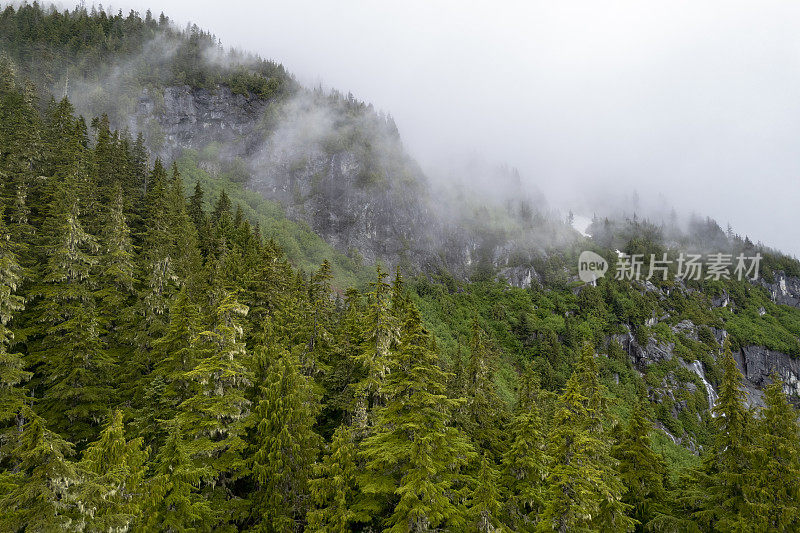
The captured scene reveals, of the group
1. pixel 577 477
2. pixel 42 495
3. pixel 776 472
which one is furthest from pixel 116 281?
pixel 776 472

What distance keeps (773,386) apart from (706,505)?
7.13 meters

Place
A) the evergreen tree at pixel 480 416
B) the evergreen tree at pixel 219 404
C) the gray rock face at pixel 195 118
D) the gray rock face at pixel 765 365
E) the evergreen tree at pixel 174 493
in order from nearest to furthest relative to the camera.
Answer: the evergreen tree at pixel 174 493
the evergreen tree at pixel 219 404
the evergreen tree at pixel 480 416
the gray rock face at pixel 195 118
the gray rock face at pixel 765 365

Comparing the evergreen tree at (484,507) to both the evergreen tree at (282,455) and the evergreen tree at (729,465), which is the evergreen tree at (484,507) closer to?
the evergreen tree at (282,455)

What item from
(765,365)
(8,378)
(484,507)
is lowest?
(484,507)

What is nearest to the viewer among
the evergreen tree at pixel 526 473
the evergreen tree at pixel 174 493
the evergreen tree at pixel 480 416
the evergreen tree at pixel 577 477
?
the evergreen tree at pixel 174 493

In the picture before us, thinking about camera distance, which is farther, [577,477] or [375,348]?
[375,348]

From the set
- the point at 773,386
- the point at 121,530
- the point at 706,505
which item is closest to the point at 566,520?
the point at 706,505

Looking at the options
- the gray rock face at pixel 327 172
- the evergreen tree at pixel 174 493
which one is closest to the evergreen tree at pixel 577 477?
the evergreen tree at pixel 174 493

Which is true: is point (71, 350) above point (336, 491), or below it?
above

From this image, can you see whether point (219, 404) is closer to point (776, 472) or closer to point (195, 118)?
point (776, 472)

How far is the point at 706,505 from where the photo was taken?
20.1m

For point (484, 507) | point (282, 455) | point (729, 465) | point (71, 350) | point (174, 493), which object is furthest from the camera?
point (71, 350)

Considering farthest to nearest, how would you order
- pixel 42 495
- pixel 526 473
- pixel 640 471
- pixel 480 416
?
pixel 480 416 < pixel 640 471 < pixel 526 473 < pixel 42 495

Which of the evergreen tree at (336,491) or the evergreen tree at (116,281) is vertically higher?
the evergreen tree at (116,281)
